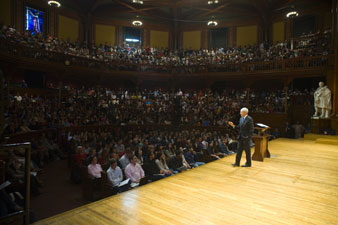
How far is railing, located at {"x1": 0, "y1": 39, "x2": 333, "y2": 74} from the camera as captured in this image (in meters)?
12.7

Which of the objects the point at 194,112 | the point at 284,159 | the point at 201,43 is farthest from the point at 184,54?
the point at 284,159

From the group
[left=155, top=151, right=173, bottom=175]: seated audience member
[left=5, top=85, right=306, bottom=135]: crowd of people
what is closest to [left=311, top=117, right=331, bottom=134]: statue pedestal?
[left=5, top=85, right=306, bottom=135]: crowd of people

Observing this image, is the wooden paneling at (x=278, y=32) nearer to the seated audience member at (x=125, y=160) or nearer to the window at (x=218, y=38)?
the window at (x=218, y=38)

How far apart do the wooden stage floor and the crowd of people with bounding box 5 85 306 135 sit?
8936mm

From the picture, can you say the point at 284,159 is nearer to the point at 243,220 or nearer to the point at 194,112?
the point at 243,220

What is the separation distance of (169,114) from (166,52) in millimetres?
6742

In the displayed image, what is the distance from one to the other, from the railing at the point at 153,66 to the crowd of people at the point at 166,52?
7cm

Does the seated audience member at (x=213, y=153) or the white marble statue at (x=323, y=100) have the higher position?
the white marble statue at (x=323, y=100)

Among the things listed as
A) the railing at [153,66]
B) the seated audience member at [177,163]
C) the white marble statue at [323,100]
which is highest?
the railing at [153,66]

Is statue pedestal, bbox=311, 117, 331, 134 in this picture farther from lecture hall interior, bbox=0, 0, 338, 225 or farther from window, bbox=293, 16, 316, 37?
window, bbox=293, 16, 316, 37

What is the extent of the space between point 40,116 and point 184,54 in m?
12.6

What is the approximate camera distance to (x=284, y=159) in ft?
21.2

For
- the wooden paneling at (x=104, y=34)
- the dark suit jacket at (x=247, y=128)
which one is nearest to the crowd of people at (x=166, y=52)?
the wooden paneling at (x=104, y=34)

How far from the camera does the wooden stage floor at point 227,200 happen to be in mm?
3057
